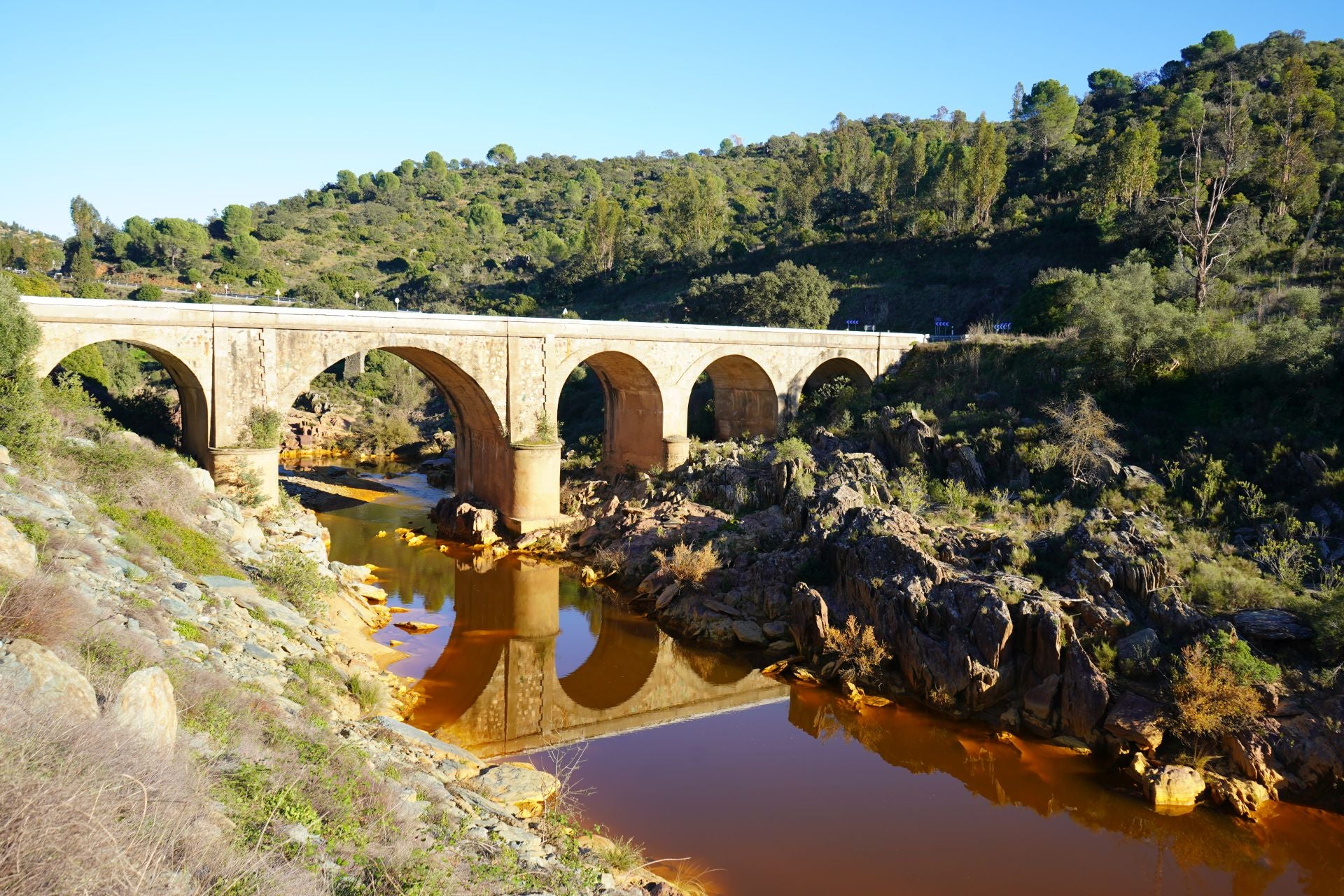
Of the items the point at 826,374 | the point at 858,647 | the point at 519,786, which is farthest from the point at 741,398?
the point at 519,786

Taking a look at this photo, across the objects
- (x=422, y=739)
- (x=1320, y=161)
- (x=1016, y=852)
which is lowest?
(x=1016, y=852)

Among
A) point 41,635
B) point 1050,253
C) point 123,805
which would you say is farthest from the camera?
point 1050,253

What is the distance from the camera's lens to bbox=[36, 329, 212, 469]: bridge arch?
59.5 feet

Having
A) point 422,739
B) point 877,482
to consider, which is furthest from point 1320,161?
point 422,739

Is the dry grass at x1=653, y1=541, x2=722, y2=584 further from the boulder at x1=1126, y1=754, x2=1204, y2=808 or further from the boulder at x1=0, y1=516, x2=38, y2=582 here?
the boulder at x1=0, y1=516, x2=38, y2=582

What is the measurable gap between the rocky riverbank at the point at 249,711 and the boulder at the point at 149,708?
0.01m

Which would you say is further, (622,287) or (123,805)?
(622,287)

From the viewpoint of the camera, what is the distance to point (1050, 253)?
4059 cm

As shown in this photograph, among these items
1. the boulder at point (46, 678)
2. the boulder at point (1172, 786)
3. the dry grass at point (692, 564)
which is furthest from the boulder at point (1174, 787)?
the boulder at point (46, 678)

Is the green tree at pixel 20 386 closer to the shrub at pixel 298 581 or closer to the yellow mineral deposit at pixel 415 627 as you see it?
the shrub at pixel 298 581

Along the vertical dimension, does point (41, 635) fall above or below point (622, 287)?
below

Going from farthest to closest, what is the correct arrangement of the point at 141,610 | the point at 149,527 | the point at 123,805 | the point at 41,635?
the point at 149,527
the point at 141,610
the point at 41,635
the point at 123,805

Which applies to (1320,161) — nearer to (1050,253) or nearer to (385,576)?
(1050,253)

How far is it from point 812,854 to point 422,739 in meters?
5.11
